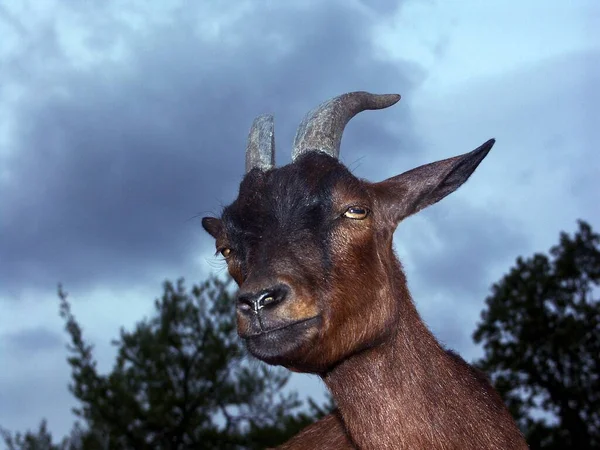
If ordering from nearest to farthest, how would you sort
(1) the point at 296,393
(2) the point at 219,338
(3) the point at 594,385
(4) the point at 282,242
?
(4) the point at 282,242, (1) the point at 296,393, (2) the point at 219,338, (3) the point at 594,385

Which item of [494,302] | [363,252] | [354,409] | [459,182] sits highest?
[494,302]

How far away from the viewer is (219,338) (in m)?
30.8

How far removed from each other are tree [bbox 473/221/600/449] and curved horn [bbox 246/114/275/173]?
30.1m

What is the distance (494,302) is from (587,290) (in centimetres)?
481

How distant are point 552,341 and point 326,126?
33.2 m

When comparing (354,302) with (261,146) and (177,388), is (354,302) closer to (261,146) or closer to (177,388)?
(261,146)

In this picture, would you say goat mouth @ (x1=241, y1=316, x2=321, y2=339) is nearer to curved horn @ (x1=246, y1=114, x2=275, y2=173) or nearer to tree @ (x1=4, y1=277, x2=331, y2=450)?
curved horn @ (x1=246, y1=114, x2=275, y2=173)

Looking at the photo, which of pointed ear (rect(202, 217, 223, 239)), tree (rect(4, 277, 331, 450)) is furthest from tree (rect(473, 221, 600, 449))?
pointed ear (rect(202, 217, 223, 239))

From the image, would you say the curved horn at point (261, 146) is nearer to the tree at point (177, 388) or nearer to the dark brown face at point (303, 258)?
the dark brown face at point (303, 258)

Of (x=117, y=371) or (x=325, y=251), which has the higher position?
(x=117, y=371)

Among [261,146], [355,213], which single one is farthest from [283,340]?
[261,146]

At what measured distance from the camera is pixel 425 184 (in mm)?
6324

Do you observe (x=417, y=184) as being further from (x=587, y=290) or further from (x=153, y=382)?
(x=587, y=290)

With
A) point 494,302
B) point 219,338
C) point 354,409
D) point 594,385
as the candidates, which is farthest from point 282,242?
point 494,302
